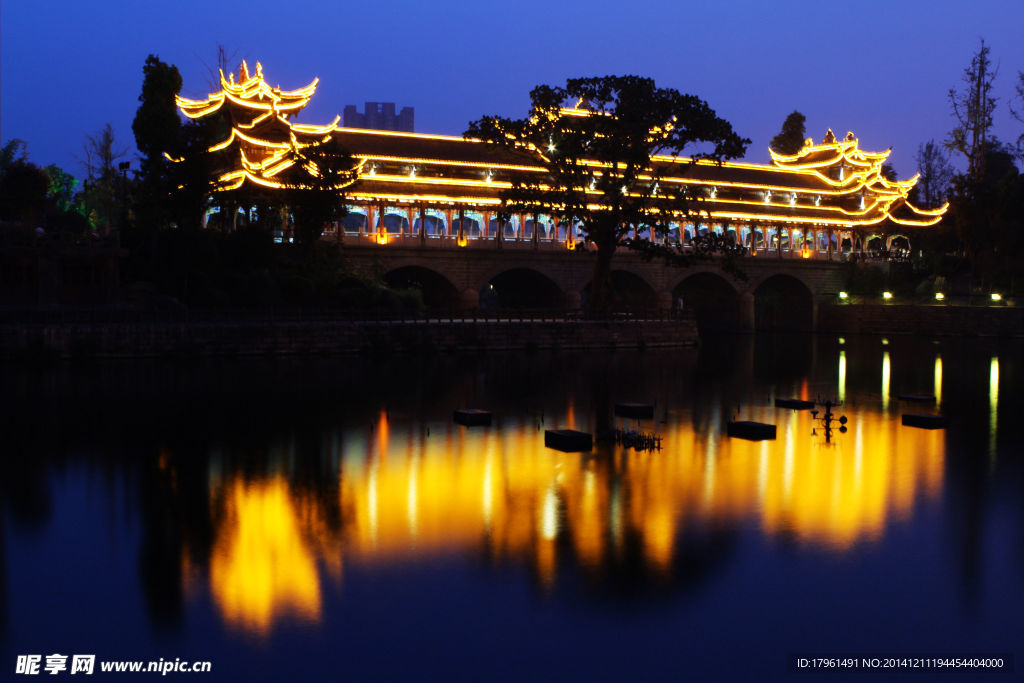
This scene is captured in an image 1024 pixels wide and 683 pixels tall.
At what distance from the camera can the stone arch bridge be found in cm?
5644

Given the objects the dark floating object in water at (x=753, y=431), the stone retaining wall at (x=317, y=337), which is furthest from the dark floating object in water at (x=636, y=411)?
the stone retaining wall at (x=317, y=337)

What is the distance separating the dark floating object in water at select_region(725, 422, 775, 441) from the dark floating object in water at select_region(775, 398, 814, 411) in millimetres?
5345

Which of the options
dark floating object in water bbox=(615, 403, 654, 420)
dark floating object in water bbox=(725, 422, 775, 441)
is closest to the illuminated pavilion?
dark floating object in water bbox=(615, 403, 654, 420)

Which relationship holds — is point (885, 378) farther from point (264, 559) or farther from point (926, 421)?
point (264, 559)

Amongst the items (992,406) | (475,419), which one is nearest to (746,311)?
(992,406)

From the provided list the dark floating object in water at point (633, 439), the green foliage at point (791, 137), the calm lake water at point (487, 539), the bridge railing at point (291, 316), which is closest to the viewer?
the calm lake water at point (487, 539)

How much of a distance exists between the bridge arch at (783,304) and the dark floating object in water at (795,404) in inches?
1820

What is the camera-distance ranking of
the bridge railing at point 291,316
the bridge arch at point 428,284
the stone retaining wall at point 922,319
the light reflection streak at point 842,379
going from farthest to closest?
the stone retaining wall at point 922,319, the bridge arch at point 428,284, the bridge railing at point 291,316, the light reflection streak at point 842,379

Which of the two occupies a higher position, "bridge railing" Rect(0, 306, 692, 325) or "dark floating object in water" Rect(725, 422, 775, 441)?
"bridge railing" Rect(0, 306, 692, 325)

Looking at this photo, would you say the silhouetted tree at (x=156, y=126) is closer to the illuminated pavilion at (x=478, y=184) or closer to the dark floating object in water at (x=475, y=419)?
the illuminated pavilion at (x=478, y=184)

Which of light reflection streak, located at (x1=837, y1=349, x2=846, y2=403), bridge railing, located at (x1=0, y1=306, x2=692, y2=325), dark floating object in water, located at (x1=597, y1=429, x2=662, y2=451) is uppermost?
bridge railing, located at (x1=0, y1=306, x2=692, y2=325)

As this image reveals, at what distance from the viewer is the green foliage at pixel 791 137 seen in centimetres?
9412

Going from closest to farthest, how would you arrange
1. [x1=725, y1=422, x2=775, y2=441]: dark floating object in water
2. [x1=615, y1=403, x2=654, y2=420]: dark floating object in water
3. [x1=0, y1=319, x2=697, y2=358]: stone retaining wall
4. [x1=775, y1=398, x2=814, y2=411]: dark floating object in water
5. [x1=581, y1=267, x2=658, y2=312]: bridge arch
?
[x1=725, y1=422, x2=775, y2=441]: dark floating object in water → [x1=615, y1=403, x2=654, y2=420]: dark floating object in water → [x1=775, y1=398, x2=814, y2=411]: dark floating object in water → [x1=0, y1=319, x2=697, y2=358]: stone retaining wall → [x1=581, y1=267, x2=658, y2=312]: bridge arch

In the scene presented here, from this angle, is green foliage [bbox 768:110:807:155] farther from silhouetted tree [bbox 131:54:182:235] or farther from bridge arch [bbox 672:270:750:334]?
silhouetted tree [bbox 131:54:182:235]
